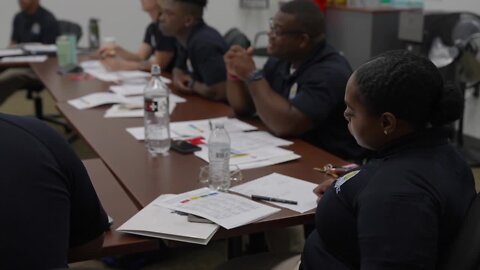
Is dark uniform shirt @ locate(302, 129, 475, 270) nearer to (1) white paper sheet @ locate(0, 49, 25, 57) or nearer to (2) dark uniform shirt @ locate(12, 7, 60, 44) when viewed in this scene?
(1) white paper sheet @ locate(0, 49, 25, 57)

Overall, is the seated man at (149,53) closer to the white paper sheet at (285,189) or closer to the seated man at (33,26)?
the seated man at (33,26)

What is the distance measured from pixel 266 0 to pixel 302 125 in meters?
4.62

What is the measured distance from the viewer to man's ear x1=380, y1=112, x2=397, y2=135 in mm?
1241

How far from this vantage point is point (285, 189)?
1.71 metres

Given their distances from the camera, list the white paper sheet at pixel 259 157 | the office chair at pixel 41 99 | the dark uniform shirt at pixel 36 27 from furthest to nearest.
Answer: the dark uniform shirt at pixel 36 27
the office chair at pixel 41 99
the white paper sheet at pixel 259 157

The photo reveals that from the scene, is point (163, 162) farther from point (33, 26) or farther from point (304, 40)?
point (33, 26)

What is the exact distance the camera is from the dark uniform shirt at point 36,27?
4969 millimetres

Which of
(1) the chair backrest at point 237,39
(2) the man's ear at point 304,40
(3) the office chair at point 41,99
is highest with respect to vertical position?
(2) the man's ear at point 304,40

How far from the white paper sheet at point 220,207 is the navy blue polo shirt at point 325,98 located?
703 millimetres

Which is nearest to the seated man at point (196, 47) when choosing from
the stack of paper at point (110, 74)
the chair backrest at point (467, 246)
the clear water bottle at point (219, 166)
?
the stack of paper at point (110, 74)

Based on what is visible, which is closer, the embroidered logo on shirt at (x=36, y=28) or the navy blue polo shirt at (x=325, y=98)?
the navy blue polo shirt at (x=325, y=98)

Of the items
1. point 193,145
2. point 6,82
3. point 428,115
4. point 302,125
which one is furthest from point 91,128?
point 6,82

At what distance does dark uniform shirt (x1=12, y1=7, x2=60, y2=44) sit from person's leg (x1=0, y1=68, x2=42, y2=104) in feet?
1.99

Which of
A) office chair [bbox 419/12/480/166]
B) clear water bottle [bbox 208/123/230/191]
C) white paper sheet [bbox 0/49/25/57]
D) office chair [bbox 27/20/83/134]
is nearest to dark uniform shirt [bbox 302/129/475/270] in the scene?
clear water bottle [bbox 208/123/230/191]
